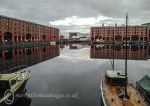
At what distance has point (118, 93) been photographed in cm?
2609

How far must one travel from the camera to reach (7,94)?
2434 centimetres

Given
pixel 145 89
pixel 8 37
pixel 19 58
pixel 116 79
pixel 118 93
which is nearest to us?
pixel 118 93

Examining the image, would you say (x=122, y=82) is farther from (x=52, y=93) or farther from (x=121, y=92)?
(x=52, y=93)

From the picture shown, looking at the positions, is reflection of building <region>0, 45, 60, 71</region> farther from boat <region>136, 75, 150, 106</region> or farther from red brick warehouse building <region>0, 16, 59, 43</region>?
boat <region>136, 75, 150, 106</region>

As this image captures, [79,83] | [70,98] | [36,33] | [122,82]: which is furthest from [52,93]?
[36,33]

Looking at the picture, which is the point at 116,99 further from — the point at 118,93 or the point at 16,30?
the point at 16,30

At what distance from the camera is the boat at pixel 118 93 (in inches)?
898

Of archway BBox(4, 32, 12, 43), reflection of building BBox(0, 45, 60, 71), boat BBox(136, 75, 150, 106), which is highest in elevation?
archway BBox(4, 32, 12, 43)

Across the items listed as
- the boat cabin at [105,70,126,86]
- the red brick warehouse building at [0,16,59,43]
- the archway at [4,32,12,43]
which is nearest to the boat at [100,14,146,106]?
the boat cabin at [105,70,126,86]

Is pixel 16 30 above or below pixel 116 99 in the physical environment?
above

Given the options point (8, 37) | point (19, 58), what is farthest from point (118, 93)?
point (8, 37)

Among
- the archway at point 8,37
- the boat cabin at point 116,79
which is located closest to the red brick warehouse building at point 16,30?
the archway at point 8,37

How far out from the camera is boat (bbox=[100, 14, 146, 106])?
2281cm

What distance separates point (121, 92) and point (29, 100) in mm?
14279
